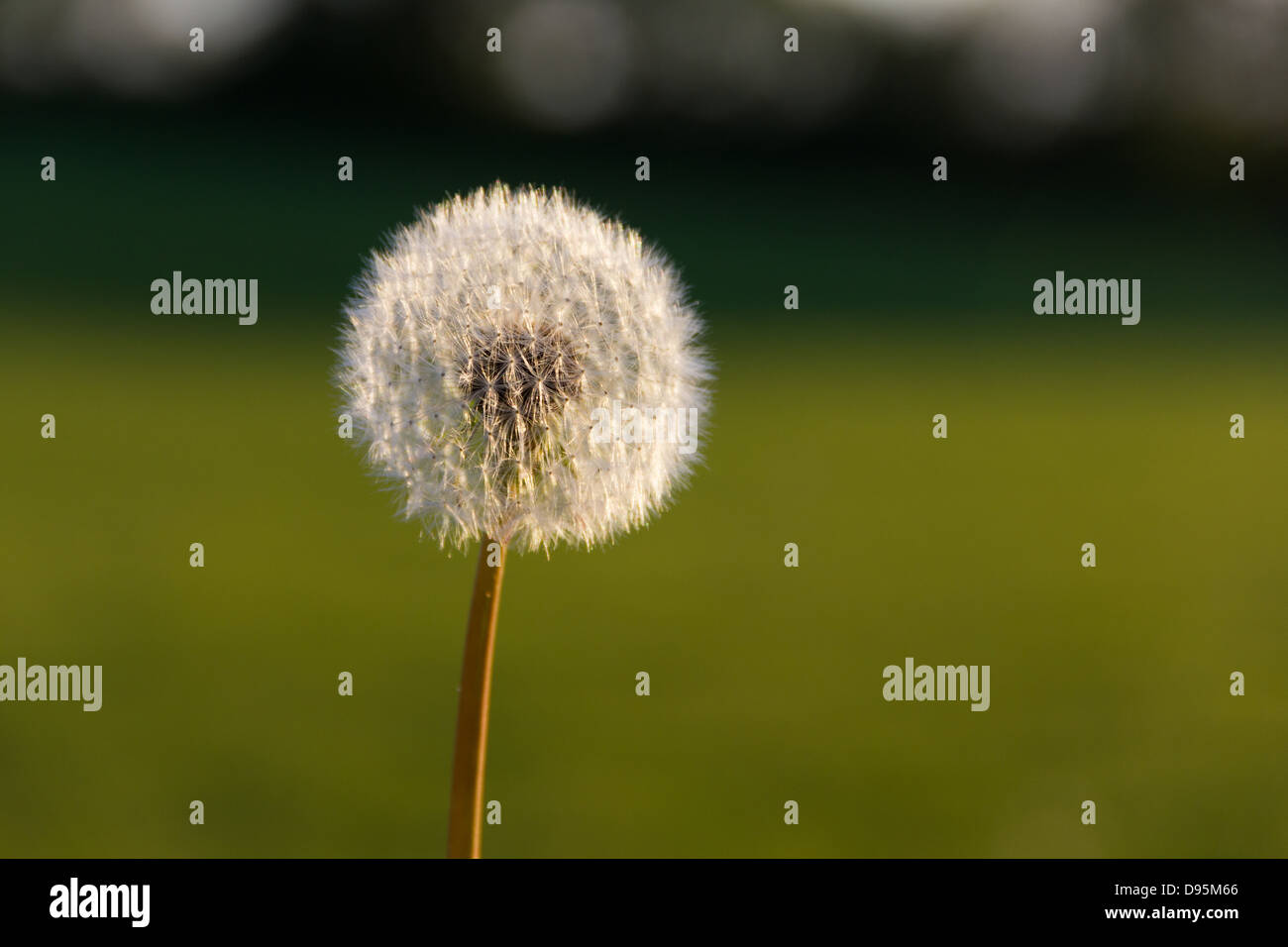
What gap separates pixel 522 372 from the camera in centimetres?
Result: 230

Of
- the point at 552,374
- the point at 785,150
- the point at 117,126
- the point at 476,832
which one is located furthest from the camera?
the point at 785,150

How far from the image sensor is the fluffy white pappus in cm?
232

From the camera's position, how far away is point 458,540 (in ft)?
7.84

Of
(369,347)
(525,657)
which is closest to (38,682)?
(525,657)

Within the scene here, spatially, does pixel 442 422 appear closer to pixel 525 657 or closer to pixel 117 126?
pixel 525 657

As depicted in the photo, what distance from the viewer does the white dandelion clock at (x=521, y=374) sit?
2.32 metres

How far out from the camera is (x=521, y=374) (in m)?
2.30

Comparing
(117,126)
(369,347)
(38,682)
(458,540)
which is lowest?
(38,682)

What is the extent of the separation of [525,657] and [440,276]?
17.0ft

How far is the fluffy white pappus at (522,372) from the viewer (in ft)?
7.61

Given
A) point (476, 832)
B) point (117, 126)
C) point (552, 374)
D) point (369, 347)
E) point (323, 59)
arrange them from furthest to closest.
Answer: point (323, 59), point (117, 126), point (369, 347), point (552, 374), point (476, 832)

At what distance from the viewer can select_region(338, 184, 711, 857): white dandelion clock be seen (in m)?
2.32

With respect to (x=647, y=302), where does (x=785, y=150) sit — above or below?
above

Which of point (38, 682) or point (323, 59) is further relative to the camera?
point (323, 59)
